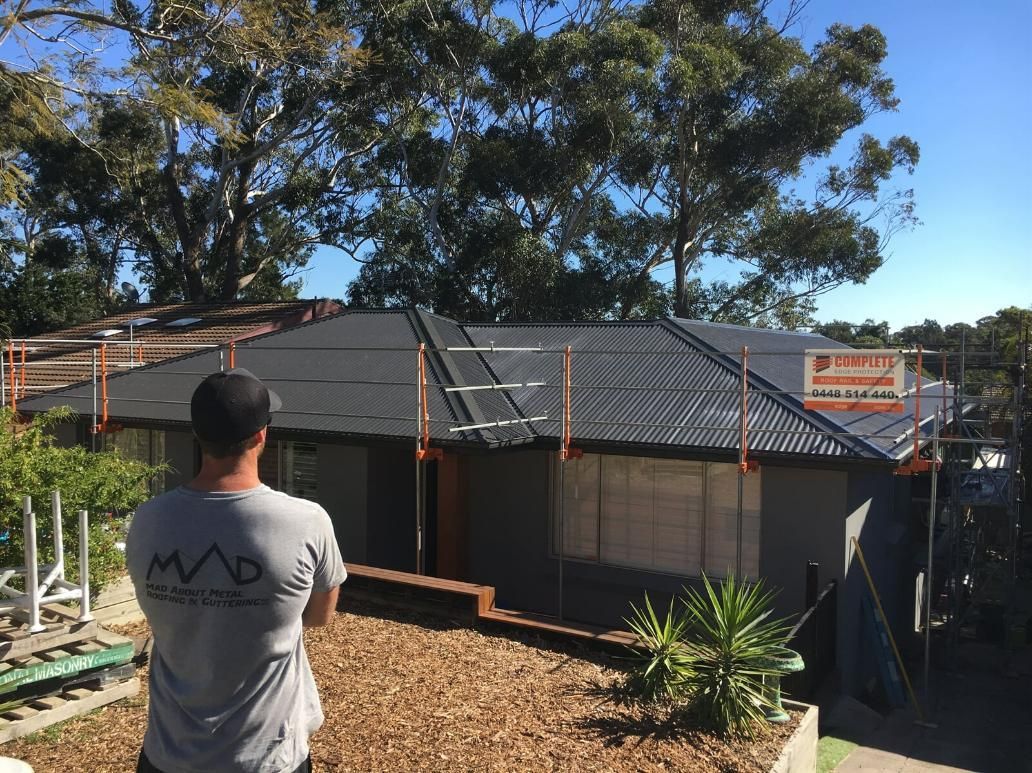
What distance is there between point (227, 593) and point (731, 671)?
4.12m

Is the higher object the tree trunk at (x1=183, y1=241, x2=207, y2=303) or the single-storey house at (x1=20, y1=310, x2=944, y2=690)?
the tree trunk at (x1=183, y1=241, x2=207, y2=303)

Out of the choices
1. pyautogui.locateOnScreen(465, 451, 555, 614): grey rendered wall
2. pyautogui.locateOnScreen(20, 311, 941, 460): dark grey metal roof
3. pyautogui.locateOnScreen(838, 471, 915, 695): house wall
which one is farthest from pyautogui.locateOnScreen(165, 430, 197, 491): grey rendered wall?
pyautogui.locateOnScreen(838, 471, 915, 695): house wall

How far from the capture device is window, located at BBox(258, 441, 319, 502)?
1195 cm

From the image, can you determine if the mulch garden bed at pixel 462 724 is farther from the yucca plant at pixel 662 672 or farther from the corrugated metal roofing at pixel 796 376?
the corrugated metal roofing at pixel 796 376

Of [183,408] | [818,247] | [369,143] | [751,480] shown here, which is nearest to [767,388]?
[751,480]

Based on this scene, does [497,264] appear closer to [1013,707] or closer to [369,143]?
[369,143]

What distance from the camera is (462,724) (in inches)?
220

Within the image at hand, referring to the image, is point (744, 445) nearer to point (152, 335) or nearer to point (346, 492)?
point (346, 492)

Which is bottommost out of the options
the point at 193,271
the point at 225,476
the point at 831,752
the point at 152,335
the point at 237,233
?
the point at 831,752

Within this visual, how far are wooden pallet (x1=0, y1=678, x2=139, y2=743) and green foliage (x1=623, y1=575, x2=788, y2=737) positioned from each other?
12.0 feet

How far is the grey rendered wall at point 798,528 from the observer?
359 inches

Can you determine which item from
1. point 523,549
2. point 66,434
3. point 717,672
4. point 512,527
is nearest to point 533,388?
point 512,527

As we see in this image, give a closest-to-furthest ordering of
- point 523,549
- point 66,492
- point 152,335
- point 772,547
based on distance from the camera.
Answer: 1. point 66,492
2. point 772,547
3. point 523,549
4. point 152,335

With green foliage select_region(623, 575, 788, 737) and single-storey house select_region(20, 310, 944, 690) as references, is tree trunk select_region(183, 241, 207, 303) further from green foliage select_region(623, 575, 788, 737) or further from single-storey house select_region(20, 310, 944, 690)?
green foliage select_region(623, 575, 788, 737)
